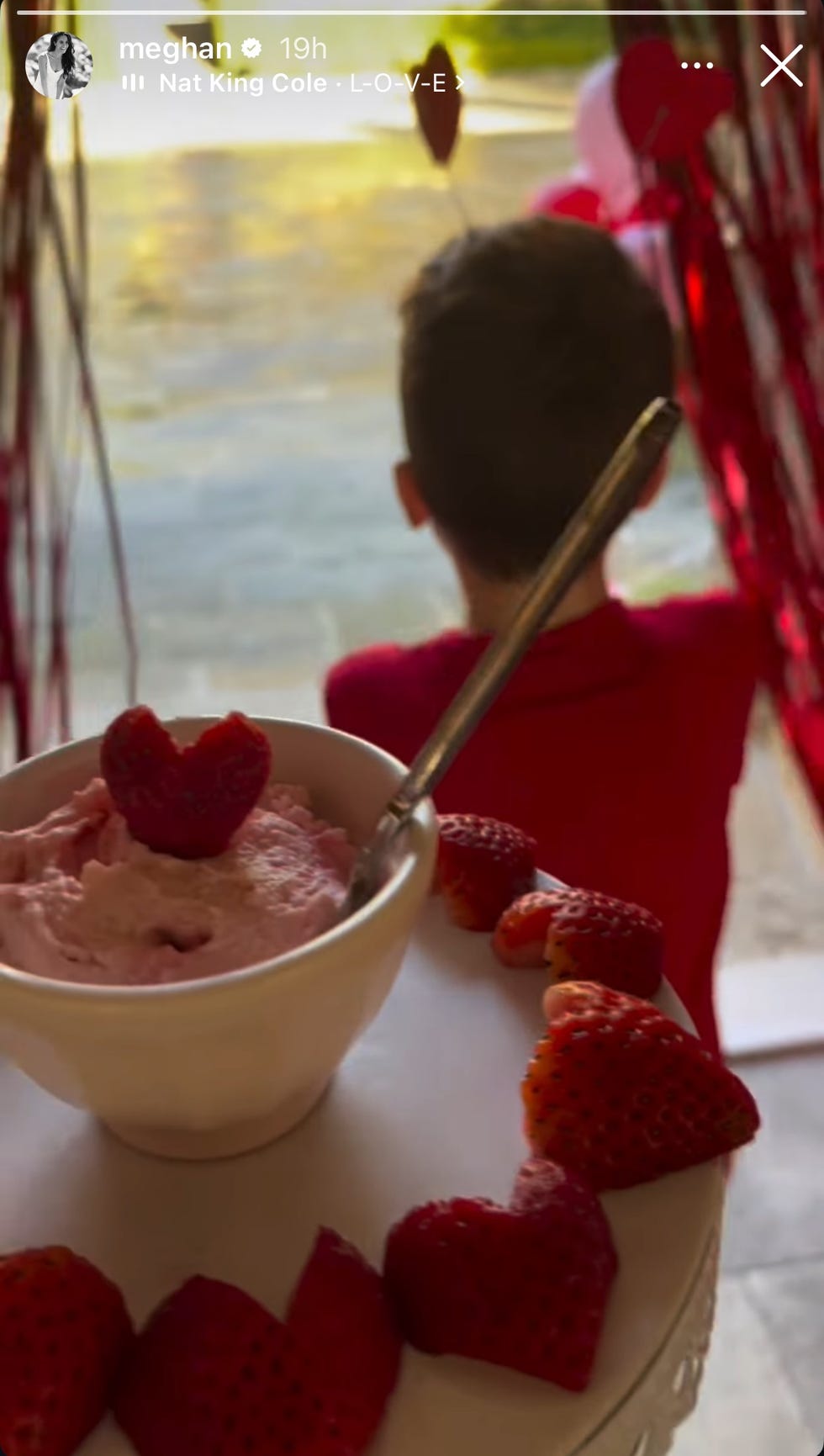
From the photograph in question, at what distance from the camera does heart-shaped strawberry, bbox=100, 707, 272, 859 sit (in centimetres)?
46

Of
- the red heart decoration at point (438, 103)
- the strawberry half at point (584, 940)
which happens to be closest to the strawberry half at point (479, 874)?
the strawberry half at point (584, 940)

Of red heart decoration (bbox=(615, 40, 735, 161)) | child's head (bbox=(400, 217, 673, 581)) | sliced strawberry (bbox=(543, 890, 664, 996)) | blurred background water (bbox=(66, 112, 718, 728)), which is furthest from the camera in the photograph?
blurred background water (bbox=(66, 112, 718, 728))

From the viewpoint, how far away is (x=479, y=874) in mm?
574

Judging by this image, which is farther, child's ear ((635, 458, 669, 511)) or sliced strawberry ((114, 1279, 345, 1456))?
child's ear ((635, 458, 669, 511))

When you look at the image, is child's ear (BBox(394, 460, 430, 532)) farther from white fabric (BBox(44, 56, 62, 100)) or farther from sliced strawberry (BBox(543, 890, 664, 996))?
sliced strawberry (BBox(543, 890, 664, 996))

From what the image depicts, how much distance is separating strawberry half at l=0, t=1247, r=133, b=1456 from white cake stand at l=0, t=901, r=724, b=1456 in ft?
0.05

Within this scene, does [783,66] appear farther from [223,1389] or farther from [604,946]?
[223,1389]

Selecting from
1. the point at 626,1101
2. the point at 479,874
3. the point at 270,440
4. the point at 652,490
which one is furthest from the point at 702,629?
the point at 270,440

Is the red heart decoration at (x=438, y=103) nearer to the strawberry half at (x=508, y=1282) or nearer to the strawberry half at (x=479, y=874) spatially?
the strawberry half at (x=479, y=874)

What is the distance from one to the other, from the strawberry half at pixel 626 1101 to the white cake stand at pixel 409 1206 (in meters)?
0.01

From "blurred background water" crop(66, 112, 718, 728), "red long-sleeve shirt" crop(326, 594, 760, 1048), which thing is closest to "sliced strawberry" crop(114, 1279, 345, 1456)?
"red long-sleeve shirt" crop(326, 594, 760, 1048)

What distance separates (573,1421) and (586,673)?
1.78 ft

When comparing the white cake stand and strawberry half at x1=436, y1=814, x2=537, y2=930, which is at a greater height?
strawberry half at x1=436, y1=814, x2=537, y2=930

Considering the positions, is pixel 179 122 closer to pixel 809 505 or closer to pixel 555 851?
pixel 555 851
